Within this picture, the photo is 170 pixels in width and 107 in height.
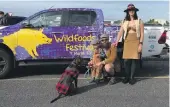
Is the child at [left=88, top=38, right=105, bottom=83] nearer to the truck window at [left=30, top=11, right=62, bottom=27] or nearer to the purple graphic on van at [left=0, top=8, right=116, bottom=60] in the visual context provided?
the purple graphic on van at [left=0, top=8, right=116, bottom=60]

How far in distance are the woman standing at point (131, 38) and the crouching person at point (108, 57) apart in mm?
283

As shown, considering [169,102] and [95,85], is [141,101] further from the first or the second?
[95,85]

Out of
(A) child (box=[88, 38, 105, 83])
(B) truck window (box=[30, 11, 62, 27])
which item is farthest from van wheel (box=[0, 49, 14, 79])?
(A) child (box=[88, 38, 105, 83])

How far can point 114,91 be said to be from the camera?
705 cm

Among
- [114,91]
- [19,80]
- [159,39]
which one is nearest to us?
[114,91]

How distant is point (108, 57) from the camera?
24.8ft

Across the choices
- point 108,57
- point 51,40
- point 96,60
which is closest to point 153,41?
point 108,57

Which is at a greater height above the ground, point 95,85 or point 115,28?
point 115,28

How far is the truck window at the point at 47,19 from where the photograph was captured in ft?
27.2

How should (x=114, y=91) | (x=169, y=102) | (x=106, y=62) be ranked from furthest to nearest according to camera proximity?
(x=106, y=62) < (x=114, y=91) < (x=169, y=102)

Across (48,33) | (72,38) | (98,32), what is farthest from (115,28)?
(48,33)

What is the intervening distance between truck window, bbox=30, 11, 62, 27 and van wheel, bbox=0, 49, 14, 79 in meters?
0.91

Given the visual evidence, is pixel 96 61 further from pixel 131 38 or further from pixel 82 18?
pixel 82 18

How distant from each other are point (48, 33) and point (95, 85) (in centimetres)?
163
